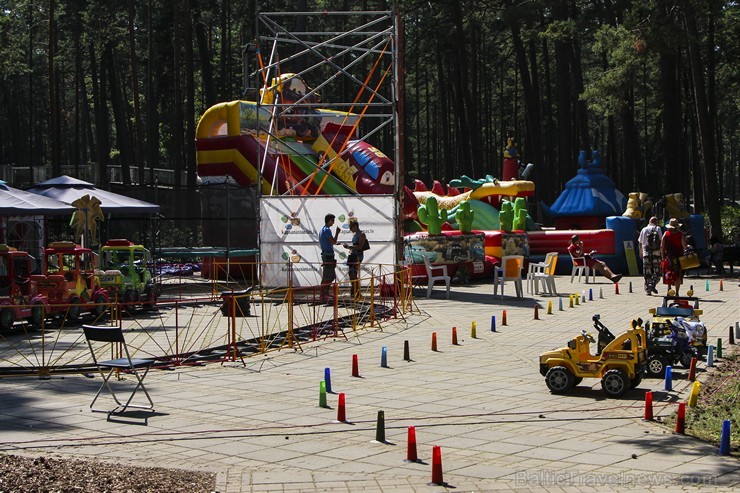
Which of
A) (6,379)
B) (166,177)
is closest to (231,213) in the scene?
(6,379)

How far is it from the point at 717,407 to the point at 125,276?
49.1ft

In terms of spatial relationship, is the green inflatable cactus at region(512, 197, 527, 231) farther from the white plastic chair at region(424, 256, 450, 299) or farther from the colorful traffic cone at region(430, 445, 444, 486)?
the colorful traffic cone at region(430, 445, 444, 486)

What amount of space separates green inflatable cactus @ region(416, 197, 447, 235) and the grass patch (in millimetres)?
14173

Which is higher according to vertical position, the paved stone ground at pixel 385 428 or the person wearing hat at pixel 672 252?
the person wearing hat at pixel 672 252

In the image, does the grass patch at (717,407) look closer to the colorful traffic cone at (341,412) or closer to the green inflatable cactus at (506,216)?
the colorful traffic cone at (341,412)

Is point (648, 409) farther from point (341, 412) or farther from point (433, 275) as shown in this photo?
point (433, 275)

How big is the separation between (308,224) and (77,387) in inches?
492

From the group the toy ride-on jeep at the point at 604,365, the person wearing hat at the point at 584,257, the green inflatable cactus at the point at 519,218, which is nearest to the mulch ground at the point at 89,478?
the toy ride-on jeep at the point at 604,365

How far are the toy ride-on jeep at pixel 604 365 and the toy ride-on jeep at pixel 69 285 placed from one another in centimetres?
1003

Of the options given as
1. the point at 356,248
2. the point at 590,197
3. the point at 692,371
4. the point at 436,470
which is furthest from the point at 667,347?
the point at 590,197

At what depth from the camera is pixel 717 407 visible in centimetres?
1078

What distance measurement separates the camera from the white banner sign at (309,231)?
2416 cm

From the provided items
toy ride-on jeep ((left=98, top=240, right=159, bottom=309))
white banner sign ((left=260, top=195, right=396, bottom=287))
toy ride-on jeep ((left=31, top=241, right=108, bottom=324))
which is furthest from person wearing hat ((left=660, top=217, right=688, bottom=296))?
toy ride-on jeep ((left=31, top=241, right=108, bottom=324))

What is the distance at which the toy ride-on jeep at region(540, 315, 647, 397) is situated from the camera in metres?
11.7
